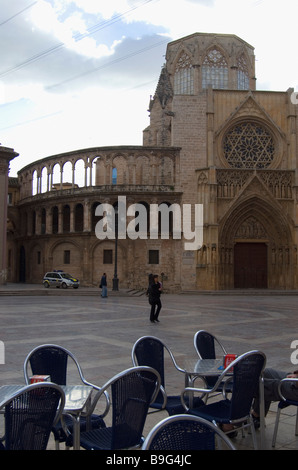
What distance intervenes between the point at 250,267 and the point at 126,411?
3438 cm

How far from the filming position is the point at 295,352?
965cm

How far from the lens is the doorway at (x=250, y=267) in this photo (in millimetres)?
36719

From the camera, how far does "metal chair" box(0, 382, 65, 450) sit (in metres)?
3.12

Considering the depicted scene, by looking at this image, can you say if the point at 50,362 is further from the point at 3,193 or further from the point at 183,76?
the point at 183,76

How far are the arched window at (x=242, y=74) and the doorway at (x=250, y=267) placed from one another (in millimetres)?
17295

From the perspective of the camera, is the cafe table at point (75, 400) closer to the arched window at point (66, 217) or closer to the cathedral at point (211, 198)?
the cathedral at point (211, 198)

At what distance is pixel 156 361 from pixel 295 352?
17.4 ft

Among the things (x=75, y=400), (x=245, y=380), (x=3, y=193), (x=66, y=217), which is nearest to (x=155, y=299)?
(x=245, y=380)

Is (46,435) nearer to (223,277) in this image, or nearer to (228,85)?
(223,277)

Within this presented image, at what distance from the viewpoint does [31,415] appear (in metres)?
3.20

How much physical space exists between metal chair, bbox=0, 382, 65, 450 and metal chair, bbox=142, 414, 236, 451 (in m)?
0.89

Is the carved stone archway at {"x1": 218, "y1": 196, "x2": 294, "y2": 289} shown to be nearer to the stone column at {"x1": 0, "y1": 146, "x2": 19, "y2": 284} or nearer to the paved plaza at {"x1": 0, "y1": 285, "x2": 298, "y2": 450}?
the stone column at {"x1": 0, "y1": 146, "x2": 19, "y2": 284}

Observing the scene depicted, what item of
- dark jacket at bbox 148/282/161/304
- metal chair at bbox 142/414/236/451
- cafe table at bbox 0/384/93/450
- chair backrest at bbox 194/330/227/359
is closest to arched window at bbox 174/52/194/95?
dark jacket at bbox 148/282/161/304

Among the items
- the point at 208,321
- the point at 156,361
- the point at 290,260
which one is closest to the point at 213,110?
the point at 290,260
